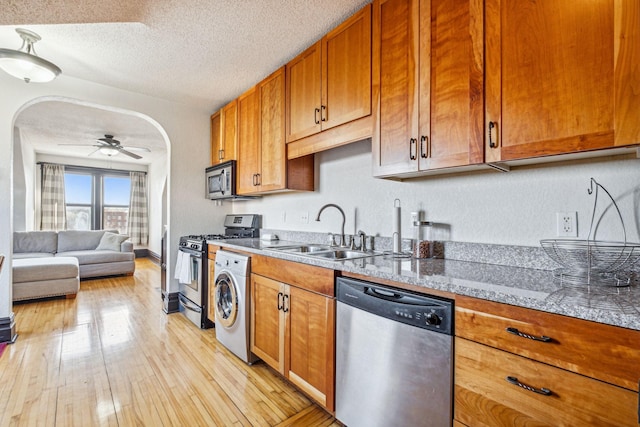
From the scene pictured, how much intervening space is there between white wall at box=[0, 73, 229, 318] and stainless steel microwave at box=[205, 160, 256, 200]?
17 centimetres

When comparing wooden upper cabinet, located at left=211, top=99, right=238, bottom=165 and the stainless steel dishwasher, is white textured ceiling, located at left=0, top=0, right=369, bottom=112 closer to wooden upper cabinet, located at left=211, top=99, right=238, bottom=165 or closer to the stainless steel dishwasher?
wooden upper cabinet, located at left=211, top=99, right=238, bottom=165

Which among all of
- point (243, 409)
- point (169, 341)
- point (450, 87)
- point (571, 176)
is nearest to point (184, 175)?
point (169, 341)

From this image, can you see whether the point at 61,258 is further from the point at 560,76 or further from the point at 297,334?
the point at 560,76

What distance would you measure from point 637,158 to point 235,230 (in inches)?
135

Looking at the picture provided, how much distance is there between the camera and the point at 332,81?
2057mm

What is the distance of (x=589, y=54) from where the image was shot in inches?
42.3

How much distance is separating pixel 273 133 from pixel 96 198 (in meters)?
6.67

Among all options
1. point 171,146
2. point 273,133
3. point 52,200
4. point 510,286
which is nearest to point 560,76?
point 510,286

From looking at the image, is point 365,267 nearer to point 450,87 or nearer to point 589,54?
point 450,87

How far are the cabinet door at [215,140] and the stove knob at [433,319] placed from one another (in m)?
3.06

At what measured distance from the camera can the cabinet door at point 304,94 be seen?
2.19 m

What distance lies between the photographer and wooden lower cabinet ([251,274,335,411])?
1.61 meters

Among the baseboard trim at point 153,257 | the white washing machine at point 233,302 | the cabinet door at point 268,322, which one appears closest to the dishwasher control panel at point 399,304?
the cabinet door at point 268,322

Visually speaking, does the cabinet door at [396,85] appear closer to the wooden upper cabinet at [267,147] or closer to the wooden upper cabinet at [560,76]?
the wooden upper cabinet at [560,76]
